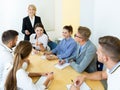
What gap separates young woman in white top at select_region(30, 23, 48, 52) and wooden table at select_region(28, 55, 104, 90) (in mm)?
490

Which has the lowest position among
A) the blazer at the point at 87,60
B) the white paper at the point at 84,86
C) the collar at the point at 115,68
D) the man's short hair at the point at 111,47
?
the white paper at the point at 84,86

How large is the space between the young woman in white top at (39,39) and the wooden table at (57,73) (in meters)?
0.49

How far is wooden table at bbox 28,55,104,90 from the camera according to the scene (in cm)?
202

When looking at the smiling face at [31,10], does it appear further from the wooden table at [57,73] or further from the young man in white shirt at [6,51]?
the young man in white shirt at [6,51]

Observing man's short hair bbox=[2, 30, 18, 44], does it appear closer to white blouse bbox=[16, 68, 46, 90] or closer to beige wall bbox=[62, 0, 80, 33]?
white blouse bbox=[16, 68, 46, 90]

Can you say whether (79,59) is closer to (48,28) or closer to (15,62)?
(15,62)

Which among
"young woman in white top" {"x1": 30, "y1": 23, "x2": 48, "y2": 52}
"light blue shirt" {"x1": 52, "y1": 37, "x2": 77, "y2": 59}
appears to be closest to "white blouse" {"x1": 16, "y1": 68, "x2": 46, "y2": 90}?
"light blue shirt" {"x1": 52, "y1": 37, "x2": 77, "y2": 59}

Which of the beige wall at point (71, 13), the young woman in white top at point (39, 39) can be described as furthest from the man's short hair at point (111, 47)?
the beige wall at point (71, 13)

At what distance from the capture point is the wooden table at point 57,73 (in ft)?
6.63

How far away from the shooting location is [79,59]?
8.91 ft

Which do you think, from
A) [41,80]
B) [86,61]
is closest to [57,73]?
[41,80]

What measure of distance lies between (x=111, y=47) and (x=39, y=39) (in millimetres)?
2234

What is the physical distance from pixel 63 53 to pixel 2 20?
6.65 feet

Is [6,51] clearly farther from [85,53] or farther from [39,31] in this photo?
[39,31]
